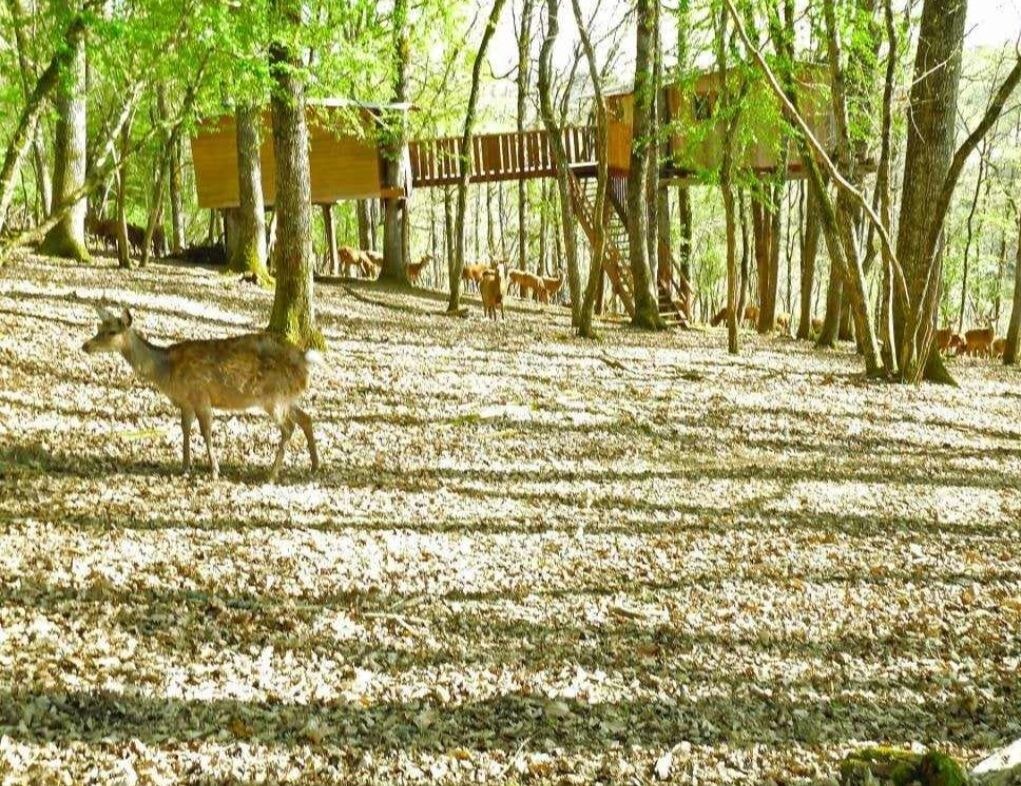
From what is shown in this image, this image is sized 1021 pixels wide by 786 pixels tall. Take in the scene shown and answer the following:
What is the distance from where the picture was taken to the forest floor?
4172 mm

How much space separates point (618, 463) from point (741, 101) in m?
9.42

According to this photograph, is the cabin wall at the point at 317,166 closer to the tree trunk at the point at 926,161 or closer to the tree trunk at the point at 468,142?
the tree trunk at the point at 468,142

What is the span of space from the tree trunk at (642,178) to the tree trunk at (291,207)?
970cm

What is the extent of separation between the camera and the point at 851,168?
48.3ft

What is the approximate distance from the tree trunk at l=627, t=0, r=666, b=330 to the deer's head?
1438 centimetres

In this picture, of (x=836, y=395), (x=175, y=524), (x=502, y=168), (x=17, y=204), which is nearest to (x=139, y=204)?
(x=17, y=204)

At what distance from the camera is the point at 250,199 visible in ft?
68.1

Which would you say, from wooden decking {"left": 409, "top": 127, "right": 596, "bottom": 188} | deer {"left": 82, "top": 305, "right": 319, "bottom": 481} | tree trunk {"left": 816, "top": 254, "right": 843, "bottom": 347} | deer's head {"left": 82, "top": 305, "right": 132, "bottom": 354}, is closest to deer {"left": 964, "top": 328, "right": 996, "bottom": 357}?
tree trunk {"left": 816, "top": 254, "right": 843, "bottom": 347}

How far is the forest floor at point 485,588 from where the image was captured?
4172 mm

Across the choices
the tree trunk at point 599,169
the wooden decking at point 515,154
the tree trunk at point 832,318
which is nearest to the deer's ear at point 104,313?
the tree trunk at point 599,169

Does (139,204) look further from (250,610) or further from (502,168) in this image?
(250,610)

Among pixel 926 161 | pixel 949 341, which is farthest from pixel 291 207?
pixel 949 341

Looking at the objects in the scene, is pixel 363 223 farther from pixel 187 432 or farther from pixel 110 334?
pixel 187 432

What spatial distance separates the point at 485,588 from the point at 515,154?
22.1 m
